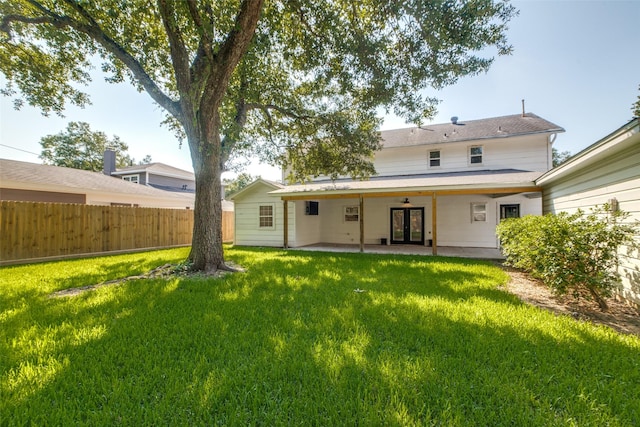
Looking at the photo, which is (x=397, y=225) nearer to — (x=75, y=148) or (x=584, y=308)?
(x=584, y=308)

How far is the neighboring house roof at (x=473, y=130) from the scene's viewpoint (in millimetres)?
11633

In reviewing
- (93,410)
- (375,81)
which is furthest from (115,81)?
(93,410)

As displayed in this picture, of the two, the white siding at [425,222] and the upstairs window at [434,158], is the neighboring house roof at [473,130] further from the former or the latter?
the white siding at [425,222]

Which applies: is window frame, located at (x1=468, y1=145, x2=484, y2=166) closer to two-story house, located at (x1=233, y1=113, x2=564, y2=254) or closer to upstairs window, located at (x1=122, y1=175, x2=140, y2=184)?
two-story house, located at (x1=233, y1=113, x2=564, y2=254)

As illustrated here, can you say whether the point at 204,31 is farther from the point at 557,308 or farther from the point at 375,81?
the point at 557,308

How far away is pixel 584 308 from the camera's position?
430cm

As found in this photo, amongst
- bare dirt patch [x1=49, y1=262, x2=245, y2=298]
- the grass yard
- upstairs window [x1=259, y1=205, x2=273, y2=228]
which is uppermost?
upstairs window [x1=259, y1=205, x2=273, y2=228]

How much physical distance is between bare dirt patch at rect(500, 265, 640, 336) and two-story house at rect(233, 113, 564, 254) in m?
5.57

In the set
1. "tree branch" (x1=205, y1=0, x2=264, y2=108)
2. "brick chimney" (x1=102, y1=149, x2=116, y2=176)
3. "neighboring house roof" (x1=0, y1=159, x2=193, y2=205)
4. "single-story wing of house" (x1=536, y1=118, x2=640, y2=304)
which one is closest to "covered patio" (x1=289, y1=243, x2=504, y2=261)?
"single-story wing of house" (x1=536, y1=118, x2=640, y2=304)

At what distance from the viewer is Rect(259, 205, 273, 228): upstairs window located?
1320 centimetres

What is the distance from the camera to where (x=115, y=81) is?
28.5ft

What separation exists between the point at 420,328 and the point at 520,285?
397cm

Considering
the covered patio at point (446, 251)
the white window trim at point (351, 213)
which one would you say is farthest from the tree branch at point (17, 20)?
the white window trim at point (351, 213)

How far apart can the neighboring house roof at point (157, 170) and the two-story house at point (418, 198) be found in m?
10.3
